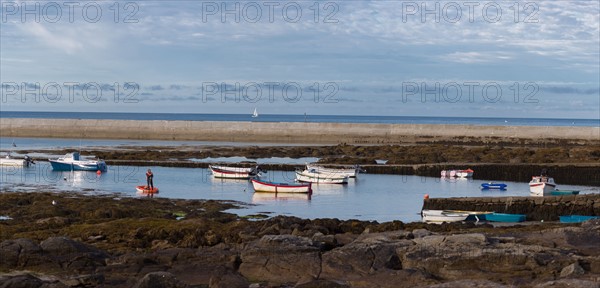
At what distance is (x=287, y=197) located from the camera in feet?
139

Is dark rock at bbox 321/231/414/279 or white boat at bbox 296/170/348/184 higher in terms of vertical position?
dark rock at bbox 321/231/414/279

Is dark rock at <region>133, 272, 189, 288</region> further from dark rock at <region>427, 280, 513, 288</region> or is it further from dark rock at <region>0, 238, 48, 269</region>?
dark rock at <region>427, 280, 513, 288</region>

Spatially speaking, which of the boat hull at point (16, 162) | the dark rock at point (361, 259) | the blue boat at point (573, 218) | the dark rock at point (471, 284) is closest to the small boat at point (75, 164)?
the boat hull at point (16, 162)

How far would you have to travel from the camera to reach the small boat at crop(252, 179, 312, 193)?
43.1 metres

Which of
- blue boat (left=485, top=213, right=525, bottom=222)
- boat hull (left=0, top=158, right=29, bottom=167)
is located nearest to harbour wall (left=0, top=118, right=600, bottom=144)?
boat hull (left=0, top=158, right=29, bottom=167)

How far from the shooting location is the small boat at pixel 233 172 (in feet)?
168

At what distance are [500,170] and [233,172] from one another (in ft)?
56.1

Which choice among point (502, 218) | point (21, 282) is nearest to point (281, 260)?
point (21, 282)

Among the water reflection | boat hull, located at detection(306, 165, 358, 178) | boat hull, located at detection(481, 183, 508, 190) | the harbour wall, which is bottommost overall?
the water reflection

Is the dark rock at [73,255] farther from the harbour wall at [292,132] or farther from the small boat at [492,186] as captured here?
the harbour wall at [292,132]

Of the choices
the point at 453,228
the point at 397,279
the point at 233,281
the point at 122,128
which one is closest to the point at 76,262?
the point at 233,281

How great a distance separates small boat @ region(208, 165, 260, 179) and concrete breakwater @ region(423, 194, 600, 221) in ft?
60.7

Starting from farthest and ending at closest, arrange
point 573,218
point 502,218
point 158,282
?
1. point 502,218
2. point 573,218
3. point 158,282

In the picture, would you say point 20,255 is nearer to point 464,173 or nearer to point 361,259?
point 361,259
